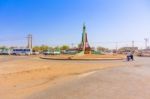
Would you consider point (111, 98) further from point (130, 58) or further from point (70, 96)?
point (130, 58)

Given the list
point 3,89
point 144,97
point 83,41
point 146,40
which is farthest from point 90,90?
point 146,40

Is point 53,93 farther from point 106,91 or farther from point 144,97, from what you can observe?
point 144,97

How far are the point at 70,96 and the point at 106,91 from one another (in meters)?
1.81

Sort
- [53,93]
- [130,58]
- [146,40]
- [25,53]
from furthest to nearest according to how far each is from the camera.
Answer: [146,40], [25,53], [130,58], [53,93]

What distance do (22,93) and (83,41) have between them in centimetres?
4741

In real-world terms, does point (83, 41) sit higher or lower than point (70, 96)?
higher

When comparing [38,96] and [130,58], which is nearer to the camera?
[38,96]

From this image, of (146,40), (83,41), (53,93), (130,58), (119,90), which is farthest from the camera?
(146,40)

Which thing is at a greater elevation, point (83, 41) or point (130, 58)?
point (83, 41)

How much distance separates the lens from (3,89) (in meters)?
10.6

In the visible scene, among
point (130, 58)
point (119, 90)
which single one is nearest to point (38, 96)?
point (119, 90)

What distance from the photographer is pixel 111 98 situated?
8484 millimetres

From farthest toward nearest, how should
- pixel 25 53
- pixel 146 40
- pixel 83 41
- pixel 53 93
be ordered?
pixel 146 40 → pixel 25 53 → pixel 83 41 → pixel 53 93

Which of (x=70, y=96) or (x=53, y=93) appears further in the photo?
(x=53, y=93)
